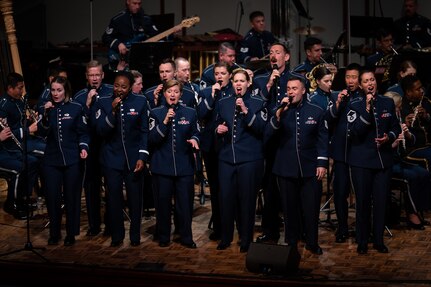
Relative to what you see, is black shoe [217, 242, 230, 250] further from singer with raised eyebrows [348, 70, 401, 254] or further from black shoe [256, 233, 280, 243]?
singer with raised eyebrows [348, 70, 401, 254]

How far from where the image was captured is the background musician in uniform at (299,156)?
24.0 feet

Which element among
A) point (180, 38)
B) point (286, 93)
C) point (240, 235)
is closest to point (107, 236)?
point (240, 235)

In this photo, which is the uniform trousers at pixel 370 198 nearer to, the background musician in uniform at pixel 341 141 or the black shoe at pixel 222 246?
the background musician in uniform at pixel 341 141

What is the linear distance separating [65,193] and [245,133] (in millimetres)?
1796

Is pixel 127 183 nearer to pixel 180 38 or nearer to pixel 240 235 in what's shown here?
pixel 240 235

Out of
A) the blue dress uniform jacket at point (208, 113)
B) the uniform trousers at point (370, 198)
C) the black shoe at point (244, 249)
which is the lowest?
the black shoe at point (244, 249)

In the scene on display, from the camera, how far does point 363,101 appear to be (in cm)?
749

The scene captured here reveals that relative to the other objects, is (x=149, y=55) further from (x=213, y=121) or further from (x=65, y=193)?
(x=65, y=193)

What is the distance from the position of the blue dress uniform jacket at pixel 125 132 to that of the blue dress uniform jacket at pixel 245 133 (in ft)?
2.53

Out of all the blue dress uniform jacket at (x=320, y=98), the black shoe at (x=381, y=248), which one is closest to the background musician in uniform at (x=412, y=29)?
the blue dress uniform jacket at (x=320, y=98)

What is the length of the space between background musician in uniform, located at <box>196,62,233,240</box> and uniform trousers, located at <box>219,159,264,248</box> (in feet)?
1.19

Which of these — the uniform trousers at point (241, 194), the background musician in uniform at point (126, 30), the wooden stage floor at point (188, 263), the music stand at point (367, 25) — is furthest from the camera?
the music stand at point (367, 25)

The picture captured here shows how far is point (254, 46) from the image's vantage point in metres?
10.4

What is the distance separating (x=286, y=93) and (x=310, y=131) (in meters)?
0.82
